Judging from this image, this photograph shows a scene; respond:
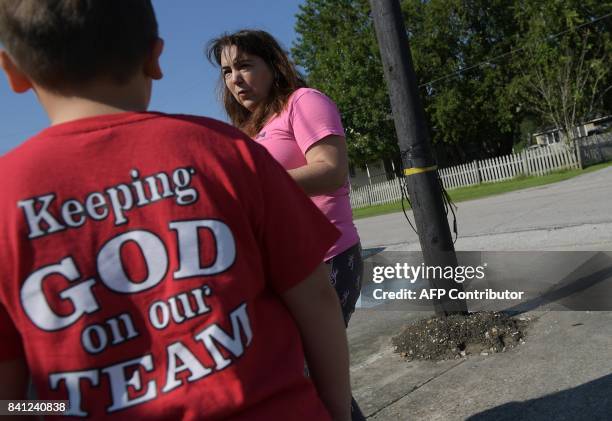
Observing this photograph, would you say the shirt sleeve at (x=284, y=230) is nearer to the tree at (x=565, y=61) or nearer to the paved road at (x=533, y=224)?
the paved road at (x=533, y=224)

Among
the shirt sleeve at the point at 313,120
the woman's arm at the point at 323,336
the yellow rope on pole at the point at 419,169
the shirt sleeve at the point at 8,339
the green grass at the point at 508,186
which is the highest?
the shirt sleeve at the point at 313,120

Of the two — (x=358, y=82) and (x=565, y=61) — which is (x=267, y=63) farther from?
(x=358, y=82)

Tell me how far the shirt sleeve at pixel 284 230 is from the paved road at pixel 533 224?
5665 millimetres

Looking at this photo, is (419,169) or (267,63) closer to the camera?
(267,63)

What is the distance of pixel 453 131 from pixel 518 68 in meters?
4.89

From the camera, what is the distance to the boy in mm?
1040

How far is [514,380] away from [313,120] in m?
2.12

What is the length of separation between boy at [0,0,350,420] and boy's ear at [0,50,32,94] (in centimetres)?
1

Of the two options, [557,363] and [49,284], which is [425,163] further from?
[49,284]

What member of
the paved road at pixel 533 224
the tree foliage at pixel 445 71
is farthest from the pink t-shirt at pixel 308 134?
the tree foliage at pixel 445 71

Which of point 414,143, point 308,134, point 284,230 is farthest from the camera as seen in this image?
point 414,143

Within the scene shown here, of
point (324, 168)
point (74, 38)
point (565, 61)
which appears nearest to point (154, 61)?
point (74, 38)

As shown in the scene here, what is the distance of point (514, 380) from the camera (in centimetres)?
335

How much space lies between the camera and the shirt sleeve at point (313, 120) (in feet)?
6.83
